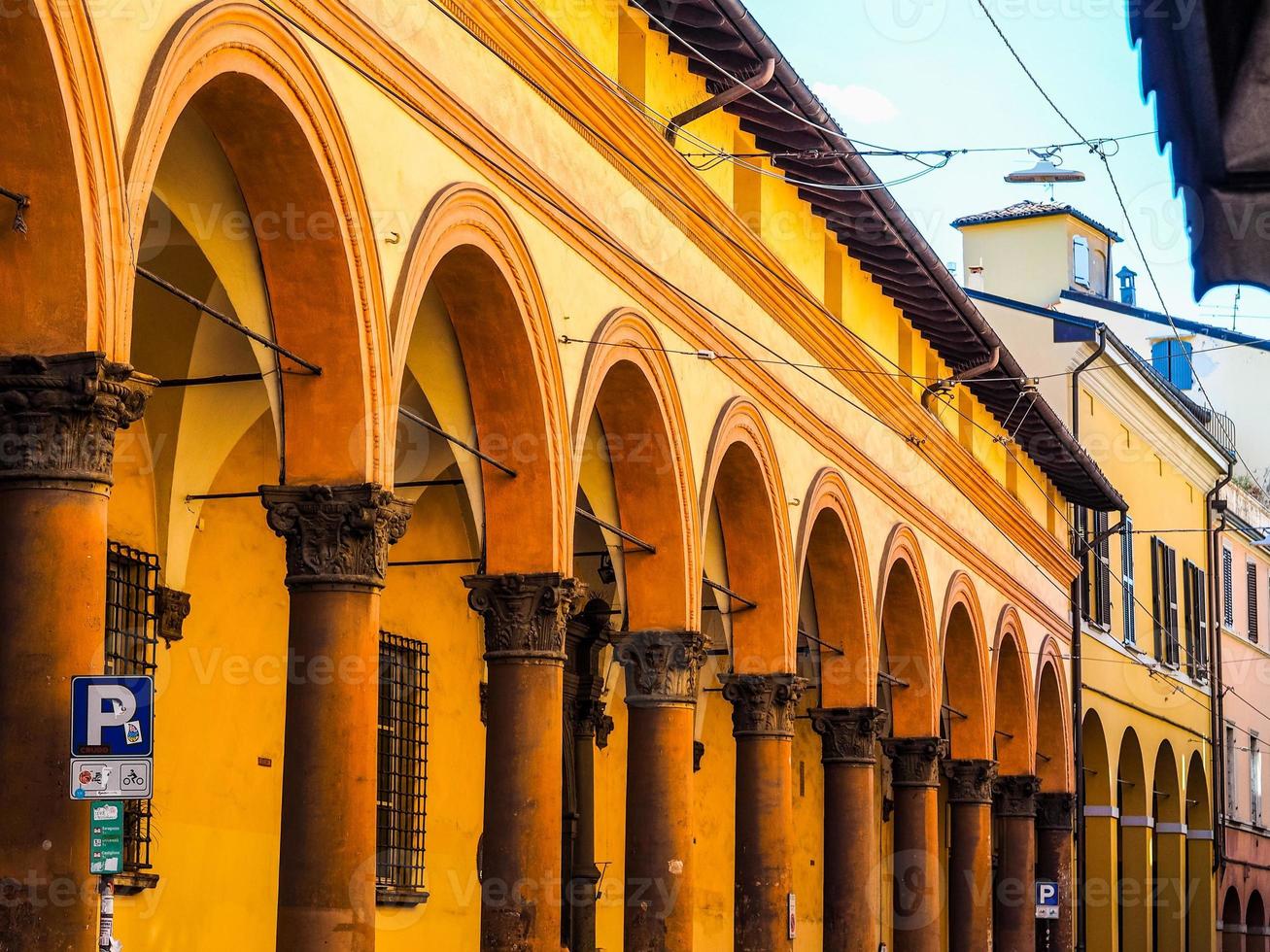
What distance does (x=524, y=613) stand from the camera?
39.2 feet

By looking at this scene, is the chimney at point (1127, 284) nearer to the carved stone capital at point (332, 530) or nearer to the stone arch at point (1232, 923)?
the stone arch at point (1232, 923)

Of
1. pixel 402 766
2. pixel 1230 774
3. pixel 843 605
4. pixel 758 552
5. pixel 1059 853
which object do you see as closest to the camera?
pixel 402 766

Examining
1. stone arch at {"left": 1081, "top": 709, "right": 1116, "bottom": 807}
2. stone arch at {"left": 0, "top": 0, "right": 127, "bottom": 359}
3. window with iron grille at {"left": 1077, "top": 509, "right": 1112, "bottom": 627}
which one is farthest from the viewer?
window with iron grille at {"left": 1077, "top": 509, "right": 1112, "bottom": 627}

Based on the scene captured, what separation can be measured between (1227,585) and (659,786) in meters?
29.1

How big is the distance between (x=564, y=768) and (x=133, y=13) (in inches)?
451

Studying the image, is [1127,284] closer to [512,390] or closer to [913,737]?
[913,737]

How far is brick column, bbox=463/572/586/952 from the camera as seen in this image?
11.6 metres

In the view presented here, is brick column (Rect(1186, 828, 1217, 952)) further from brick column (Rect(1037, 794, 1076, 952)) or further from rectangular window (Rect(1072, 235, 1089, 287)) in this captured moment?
rectangular window (Rect(1072, 235, 1089, 287))

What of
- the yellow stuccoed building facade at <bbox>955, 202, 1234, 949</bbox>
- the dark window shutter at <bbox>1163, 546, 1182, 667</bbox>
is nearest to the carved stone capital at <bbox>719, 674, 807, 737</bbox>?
the yellow stuccoed building facade at <bbox>955, 202, 1234, 949</bbox>

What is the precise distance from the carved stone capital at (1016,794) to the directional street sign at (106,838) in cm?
2040

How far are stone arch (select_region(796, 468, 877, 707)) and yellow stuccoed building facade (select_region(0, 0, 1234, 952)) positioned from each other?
0.04 m

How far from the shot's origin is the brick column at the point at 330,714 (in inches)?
376

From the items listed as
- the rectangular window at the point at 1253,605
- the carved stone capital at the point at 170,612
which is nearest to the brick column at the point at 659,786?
the carved stone capital at the point at 170,612

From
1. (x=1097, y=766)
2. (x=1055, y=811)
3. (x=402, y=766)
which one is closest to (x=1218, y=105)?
(x=402, y=766)
